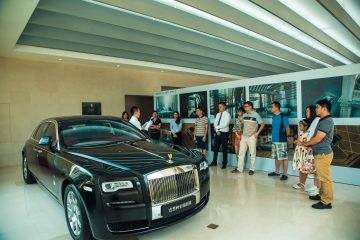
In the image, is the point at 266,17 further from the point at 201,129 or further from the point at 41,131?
the point at 41,131

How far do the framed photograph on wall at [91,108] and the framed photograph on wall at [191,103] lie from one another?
324 cm

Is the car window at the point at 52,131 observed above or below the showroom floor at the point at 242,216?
above

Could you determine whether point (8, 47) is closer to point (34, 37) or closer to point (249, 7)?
point (34, 37)

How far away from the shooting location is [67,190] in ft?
8.67

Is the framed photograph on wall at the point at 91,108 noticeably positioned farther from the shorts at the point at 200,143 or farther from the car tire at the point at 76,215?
the car tire at the point at 76,215

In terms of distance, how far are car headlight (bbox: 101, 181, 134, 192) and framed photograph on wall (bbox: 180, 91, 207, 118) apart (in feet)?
15.3

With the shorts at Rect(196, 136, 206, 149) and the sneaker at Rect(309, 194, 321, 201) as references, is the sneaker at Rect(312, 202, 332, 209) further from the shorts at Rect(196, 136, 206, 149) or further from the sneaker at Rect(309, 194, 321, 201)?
the shorts at Rect(196, 136, 206, 149)

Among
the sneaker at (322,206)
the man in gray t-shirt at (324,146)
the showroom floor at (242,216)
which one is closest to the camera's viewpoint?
the showroom floor at (242,216)

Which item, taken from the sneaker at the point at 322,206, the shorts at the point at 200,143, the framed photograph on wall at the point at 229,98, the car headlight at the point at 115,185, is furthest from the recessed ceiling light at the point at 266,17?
the car headlight at the point at 115,185

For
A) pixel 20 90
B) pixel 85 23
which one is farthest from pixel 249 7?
pixel 20 90

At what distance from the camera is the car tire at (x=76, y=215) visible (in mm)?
2320

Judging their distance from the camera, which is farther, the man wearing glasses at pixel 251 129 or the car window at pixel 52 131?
the man wearing glasses at pixel 251 129

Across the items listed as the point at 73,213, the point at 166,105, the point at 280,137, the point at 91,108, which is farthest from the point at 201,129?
the point at 91,108

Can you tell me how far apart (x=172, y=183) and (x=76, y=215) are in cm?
102
